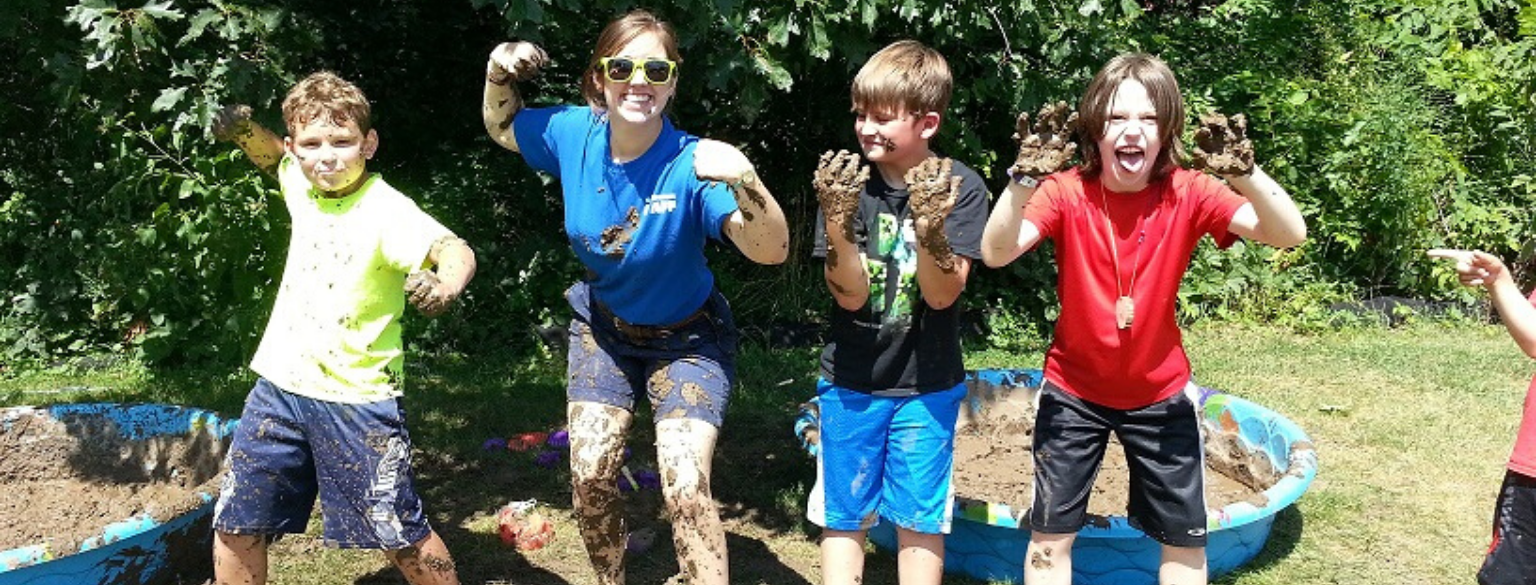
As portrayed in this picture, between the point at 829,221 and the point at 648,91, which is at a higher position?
the point at 648,91

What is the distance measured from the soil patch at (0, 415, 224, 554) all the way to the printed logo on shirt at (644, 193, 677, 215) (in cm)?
202

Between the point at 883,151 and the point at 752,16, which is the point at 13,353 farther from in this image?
the point at 883,151

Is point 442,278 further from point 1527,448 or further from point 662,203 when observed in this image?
point 1527,448

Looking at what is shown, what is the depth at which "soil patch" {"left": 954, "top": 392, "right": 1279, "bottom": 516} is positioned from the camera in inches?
187

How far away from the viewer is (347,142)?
10.9ft

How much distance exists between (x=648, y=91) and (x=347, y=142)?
29.0 inches

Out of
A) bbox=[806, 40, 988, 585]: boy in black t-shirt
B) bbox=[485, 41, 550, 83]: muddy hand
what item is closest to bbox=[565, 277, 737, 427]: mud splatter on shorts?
bbox=[806, 40, 988, 585]: boy in black t-shirt

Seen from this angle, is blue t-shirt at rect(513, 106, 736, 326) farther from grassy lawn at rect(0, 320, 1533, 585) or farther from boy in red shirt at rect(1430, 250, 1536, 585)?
boy in red shirt at rect(1430, 250, 1536, 585)

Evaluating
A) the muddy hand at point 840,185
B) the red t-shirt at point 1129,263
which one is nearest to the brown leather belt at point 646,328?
the muddy hand at point 840,185

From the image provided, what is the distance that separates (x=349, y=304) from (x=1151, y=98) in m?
1.88

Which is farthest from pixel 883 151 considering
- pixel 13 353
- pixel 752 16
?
pixel 13 353

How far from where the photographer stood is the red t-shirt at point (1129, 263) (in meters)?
3.12

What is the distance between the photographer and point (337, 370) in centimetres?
322

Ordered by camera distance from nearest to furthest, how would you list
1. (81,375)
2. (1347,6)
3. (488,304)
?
(81,375) → (488,304) → (1347,6)
